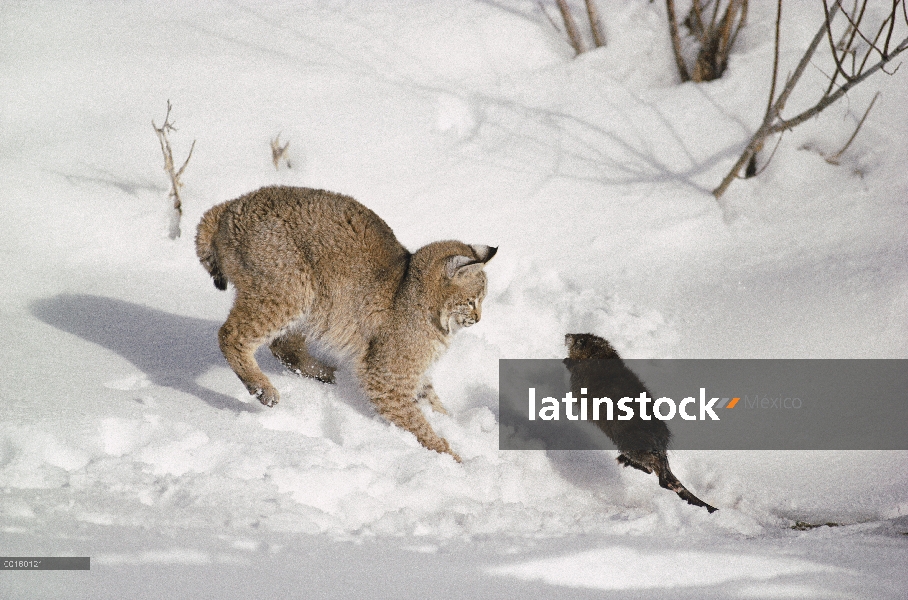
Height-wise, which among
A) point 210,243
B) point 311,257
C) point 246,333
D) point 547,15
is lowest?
point 246,333

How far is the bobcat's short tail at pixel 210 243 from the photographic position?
13.9ft

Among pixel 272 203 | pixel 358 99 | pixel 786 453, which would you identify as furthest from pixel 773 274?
pixel 358 99

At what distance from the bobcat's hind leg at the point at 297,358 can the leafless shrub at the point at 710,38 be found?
4.42 metres

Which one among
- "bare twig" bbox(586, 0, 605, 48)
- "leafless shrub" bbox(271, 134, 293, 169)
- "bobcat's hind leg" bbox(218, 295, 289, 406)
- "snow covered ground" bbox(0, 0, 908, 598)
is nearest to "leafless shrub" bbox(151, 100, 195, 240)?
"snow covered ground" bbox(0, 0, 908, 598)

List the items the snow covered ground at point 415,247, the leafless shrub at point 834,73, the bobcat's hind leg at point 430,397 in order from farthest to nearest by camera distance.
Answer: the leafless shrub at point 834,73 < the bobcat's hind leg at point 430,397 < the snow covered ground at point 415,247

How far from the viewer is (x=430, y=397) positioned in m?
4.43

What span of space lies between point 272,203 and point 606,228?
282cm

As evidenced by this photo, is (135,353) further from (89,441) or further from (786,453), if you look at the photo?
(786,453)

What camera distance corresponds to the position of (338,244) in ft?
13.5

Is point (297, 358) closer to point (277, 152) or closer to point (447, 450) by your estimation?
point (447, 450)

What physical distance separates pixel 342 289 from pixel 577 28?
4758 mm

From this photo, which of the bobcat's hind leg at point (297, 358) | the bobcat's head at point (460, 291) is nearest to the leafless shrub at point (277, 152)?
the bobcat's hind leg at point (297, 358)

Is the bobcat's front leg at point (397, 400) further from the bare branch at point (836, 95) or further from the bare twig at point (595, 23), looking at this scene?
the bare twig at point (595, 23)

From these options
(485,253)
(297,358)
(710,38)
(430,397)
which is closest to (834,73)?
(710,38)
